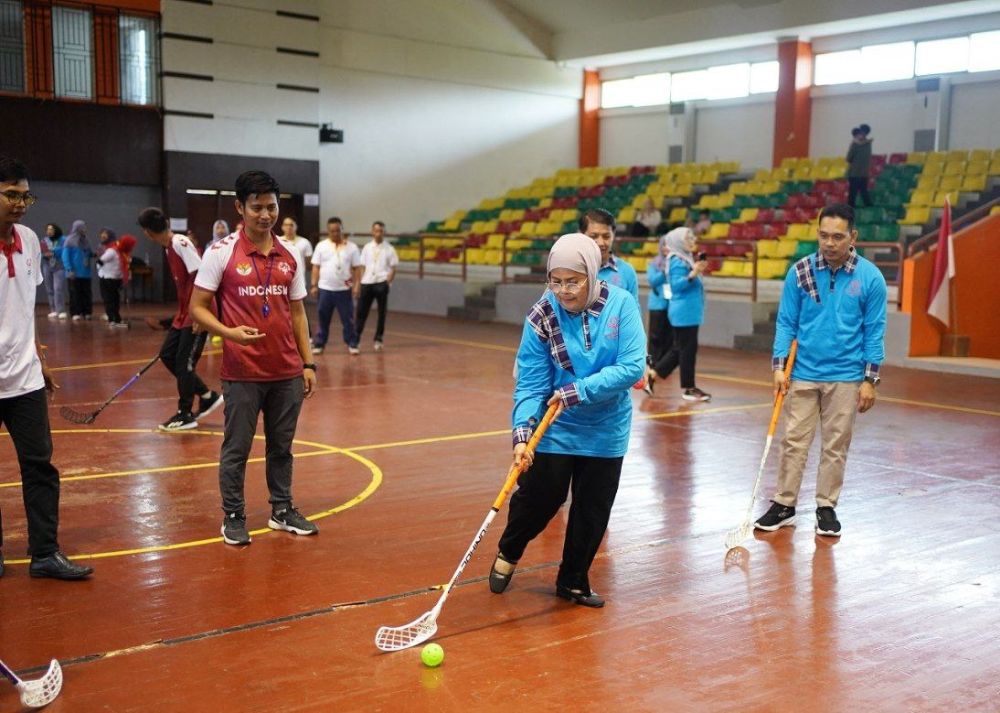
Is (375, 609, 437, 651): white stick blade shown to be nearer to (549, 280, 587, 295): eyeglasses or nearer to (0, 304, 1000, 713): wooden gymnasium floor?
(0, 304, 1000, 713): wooden gymnasium floor

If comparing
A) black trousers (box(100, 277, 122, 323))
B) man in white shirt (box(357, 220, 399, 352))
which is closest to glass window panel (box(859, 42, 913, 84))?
man in white shirt (box(357, 220, 399, 352))

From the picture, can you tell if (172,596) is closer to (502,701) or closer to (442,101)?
(502,701)

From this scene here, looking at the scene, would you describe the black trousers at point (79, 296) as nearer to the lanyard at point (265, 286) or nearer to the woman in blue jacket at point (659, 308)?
the woman in blue jacket at point (659, 308)

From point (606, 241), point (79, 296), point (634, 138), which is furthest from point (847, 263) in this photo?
point (634, 138)

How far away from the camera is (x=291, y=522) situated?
5926 mm

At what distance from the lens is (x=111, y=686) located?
3.87 meters

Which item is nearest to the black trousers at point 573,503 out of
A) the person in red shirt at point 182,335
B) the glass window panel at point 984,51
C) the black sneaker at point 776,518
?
the black sneaker at point 776,518

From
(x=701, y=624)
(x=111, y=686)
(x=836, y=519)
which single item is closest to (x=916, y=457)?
(x=836, y=519)

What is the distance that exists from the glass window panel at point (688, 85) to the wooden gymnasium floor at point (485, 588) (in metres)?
18.9

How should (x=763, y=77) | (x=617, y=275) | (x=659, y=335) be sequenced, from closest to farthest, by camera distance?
(x=617, y=275) → (x=659, y=335) → (x=763, y=77)

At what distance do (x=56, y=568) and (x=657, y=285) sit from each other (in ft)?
25.0

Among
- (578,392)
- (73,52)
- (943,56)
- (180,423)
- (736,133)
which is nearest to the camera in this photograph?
(578,392)

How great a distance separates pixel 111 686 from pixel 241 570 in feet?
4.62

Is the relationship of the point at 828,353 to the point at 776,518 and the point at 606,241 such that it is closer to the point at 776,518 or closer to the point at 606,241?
the point at 776,518
